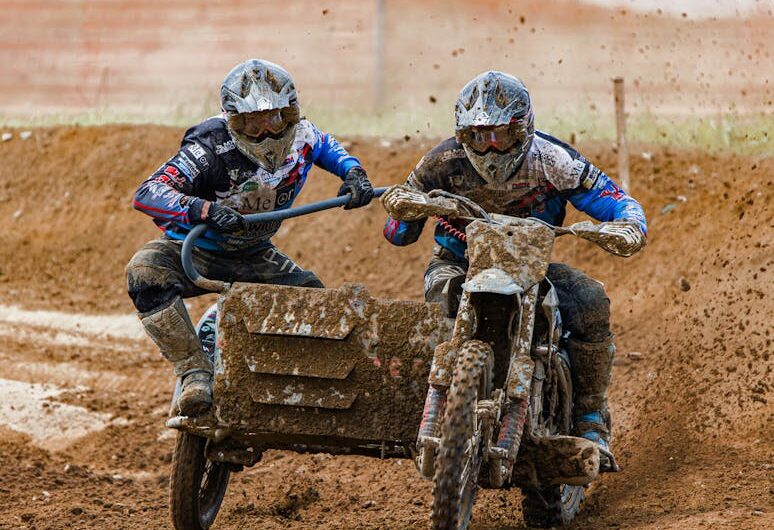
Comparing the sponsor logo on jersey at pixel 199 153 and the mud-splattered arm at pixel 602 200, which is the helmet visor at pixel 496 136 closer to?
the mud-splattered arm at pixel 602 200

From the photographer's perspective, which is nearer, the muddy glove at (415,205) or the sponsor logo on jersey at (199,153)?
the muddy glove at (415,205)

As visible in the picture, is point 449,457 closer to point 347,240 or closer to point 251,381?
point 251,381

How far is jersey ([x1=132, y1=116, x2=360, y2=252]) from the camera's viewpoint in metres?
6.54

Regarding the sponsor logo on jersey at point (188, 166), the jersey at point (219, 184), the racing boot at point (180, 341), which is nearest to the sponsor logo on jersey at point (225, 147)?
the jersey at point (219, 184)

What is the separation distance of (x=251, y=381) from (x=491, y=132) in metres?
1.76

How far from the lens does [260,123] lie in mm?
6711

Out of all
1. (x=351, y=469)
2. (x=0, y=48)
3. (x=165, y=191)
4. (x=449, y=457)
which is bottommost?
(x=351, y=469)

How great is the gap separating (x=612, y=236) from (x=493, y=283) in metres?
0.70

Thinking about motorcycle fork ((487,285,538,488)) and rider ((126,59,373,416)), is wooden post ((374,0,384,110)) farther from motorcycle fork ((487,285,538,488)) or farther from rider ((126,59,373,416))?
motorcycle fork ((487,285,538,488))

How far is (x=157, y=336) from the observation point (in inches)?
257

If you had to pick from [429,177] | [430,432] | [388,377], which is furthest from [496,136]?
[430,432]

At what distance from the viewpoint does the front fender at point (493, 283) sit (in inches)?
220

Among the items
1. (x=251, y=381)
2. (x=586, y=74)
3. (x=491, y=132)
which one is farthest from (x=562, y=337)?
(x=586, y=74)

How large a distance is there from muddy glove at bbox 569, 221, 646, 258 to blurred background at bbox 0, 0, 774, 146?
21.6ft
